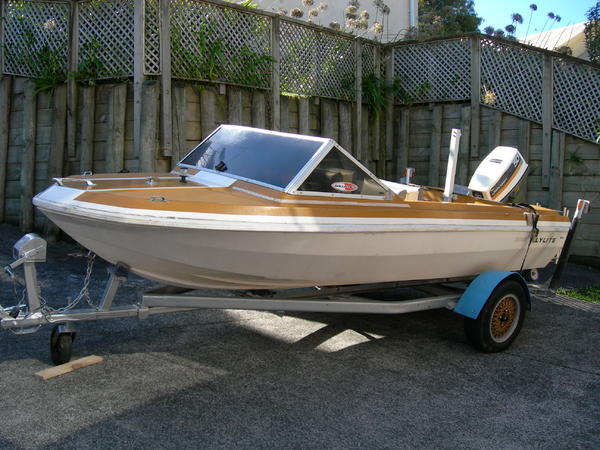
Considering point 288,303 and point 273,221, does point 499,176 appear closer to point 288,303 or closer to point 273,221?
point 288,303

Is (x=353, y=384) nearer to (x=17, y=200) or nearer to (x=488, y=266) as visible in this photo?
(x=488, y=266)

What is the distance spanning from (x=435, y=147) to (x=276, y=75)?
114 inches

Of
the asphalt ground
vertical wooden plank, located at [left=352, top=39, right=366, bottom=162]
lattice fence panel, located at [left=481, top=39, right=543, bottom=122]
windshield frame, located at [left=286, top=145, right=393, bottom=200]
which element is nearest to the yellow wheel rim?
the asphalt ground

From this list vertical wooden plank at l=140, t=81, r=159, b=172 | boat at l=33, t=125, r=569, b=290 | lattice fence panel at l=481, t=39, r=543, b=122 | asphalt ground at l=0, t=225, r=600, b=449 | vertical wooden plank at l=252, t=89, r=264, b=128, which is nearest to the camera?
asphalt ground at l=0, t=225, r=600, b=449

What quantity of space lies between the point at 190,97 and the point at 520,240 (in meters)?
4.38

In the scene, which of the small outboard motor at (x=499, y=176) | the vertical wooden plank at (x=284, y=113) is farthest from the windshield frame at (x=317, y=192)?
the vertical wooden plank at (x=284, y=113)

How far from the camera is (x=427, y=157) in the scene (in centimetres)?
1001

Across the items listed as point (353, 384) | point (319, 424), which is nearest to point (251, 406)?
point (319, 424)

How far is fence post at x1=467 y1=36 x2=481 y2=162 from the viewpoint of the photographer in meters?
9.45

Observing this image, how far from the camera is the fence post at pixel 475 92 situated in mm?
9453

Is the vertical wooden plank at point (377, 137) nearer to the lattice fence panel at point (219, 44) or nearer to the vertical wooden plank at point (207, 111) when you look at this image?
the lattice fence panel at point (219, 44)

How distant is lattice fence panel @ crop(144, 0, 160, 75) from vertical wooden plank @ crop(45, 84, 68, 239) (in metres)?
1.24

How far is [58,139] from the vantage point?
7.92 meters

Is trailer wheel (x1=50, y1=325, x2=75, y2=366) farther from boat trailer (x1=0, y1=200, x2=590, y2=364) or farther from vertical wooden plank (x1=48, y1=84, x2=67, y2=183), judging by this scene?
vertical wooden plank (x1=48, y1=84, x2=67, y2=183)
